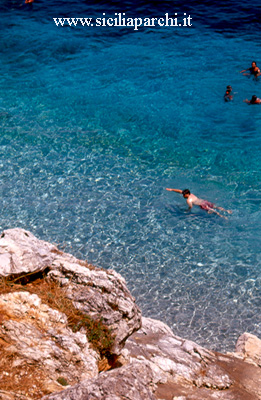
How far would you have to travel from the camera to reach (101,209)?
48.1 feet

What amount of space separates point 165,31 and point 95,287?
2392cm

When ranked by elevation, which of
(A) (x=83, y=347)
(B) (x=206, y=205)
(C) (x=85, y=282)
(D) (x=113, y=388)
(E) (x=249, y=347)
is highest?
(D) (x=113, y=388)

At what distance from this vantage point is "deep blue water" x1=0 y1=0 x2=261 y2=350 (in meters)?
12.2

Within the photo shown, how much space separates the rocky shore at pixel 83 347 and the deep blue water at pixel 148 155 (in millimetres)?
2844

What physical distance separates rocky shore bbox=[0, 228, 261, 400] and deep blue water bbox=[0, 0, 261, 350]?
2.84 meters

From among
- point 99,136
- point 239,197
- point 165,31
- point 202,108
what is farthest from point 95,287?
point 165,31

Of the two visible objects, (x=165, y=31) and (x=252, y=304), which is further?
(x=165, y=31)

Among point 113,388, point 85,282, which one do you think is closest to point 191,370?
point 85,282

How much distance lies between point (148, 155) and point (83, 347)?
12.0 m

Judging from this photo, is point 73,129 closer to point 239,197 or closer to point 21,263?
point 239,197

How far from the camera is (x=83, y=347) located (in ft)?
21.1

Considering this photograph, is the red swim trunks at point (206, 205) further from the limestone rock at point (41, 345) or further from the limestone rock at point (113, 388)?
the limestone rock at point (113, 388)

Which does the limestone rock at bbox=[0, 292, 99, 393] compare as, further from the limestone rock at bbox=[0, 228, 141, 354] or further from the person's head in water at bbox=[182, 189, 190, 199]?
the person's head in water at bbox=[182, 189, 190, 199]

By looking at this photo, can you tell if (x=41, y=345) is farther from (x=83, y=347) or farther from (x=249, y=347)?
(x=249, y=347)
